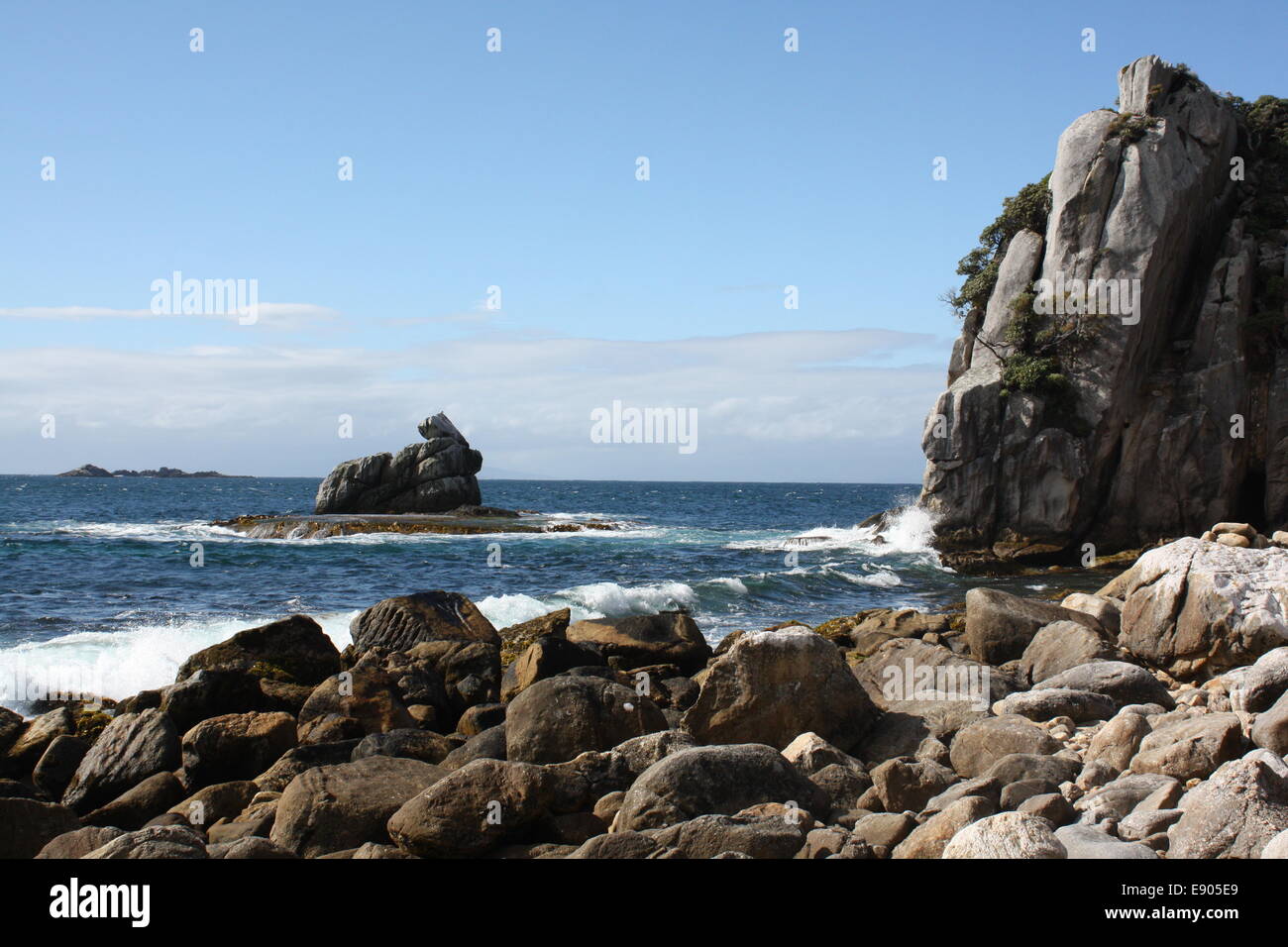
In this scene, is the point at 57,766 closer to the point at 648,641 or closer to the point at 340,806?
the point at 340,806

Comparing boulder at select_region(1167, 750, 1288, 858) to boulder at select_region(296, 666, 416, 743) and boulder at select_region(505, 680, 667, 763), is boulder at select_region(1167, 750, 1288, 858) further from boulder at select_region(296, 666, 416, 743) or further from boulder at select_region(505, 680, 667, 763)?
boulder at select_region(296, 666, 416, 743)

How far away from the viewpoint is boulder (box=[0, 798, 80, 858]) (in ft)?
29.2

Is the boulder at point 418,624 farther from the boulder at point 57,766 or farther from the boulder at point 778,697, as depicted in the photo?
the boulder at point 778,697

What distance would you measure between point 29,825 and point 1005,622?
539 inches

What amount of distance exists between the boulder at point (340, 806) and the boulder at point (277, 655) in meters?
5.94

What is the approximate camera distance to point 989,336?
3844 centimetres

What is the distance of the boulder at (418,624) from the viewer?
1662cm

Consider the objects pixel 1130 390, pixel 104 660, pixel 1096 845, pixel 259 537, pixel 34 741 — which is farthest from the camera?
pixel 259 537

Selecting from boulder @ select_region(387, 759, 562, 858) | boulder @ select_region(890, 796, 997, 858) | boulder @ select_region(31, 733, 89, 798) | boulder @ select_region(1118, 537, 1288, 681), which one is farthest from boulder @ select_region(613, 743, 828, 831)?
boulder @ select_region(1118, 537, 1288, 681)

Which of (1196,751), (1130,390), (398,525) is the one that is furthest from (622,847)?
(398,525)

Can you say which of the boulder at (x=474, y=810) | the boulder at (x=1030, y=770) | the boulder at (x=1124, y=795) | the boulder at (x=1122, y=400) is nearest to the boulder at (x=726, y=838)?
the boulder at (x=474, y=810)

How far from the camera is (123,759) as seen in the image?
1115 centimetres
